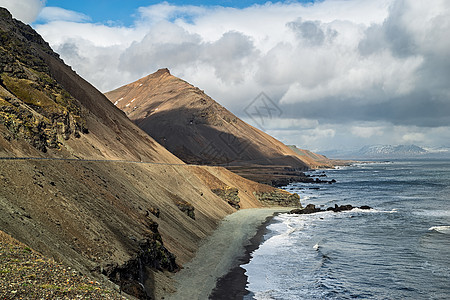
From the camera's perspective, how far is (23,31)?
2832 inches

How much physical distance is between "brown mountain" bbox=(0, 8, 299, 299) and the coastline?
Answer: 1104 millimetres

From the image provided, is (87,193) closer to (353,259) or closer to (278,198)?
(353,259)

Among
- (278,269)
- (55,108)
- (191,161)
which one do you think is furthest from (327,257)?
(191,161)

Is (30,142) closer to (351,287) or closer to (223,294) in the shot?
(223,294)

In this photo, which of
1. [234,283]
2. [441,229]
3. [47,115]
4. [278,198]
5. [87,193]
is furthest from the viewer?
[278,198]

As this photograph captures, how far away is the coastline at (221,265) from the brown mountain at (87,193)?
1.10 meters

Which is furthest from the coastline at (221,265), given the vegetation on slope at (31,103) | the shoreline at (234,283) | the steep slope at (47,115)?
the vegetation on slope at (31,103)

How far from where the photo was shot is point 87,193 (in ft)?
84.6

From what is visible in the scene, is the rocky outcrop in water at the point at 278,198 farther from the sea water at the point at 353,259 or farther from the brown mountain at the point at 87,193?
the sea water at the point at 353,259

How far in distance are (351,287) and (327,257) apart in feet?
26.1

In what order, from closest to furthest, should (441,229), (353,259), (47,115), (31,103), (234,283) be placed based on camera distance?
1. (234,283)
2. (353,259)
3. (31,103)
4. (47,115)
5. (441,229)

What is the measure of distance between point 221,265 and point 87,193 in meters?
11.8

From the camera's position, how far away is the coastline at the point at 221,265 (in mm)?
24328

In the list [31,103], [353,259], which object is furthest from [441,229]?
[31,103]
